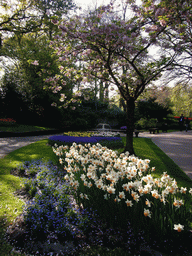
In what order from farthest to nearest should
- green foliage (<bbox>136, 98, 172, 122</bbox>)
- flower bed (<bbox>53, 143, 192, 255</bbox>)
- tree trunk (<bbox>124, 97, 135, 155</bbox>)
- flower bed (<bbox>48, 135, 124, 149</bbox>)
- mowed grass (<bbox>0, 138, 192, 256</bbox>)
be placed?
1. green foliage (<bbox>136, 98, 172, 122</bbox>)
2. flower bed (<bbox>48, 135, 124, 149</bbox>)
3. tree trunk (<bbox>124, 97, 135, 155</bbox>)
4. mowed grass (<bbox>0, 138, 192, 256</bbox>)
5. flower bed (<bbox>53, 143, 192, 255</bbox>)

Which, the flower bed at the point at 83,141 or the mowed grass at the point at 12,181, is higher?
the flower bed at the point at 83,141

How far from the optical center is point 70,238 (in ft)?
9.82

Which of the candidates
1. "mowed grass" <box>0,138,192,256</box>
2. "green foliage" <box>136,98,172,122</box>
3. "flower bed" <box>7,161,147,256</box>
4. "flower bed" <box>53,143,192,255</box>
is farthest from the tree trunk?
"green foliage" <box>136,98,172,122</box>

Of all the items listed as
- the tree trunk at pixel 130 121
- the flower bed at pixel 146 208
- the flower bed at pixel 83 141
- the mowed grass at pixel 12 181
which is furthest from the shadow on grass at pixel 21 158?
the flower bed at pixel 146 208

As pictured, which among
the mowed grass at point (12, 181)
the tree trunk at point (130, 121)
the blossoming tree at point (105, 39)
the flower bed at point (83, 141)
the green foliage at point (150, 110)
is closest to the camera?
the mowed grass at point (12, 181)

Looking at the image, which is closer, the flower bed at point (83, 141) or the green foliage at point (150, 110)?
the flower bed at point (83, 141)

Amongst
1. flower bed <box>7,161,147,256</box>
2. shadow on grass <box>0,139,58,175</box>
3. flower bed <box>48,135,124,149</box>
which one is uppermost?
flower bed <box>48,135,124,149</box>

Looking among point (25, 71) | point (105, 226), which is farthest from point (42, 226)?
point (25, 71)

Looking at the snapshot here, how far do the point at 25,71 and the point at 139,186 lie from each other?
23.6 metres

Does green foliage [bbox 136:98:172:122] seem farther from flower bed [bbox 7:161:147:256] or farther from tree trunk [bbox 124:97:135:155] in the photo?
flower bed [bbox 7:161:147:256]

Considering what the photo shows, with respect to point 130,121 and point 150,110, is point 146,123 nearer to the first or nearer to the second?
point 150,110

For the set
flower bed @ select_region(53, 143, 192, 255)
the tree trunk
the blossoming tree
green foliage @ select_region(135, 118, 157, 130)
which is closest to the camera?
flower bed @ select_region(53, 143, 192, 255)

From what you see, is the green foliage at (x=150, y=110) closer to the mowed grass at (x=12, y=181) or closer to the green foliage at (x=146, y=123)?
the green foliage at (x=146, y=123)

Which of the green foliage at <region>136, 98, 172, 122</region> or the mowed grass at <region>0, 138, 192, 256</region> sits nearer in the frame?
the mowed grass at <region>0, 138, 192, 256</region>
